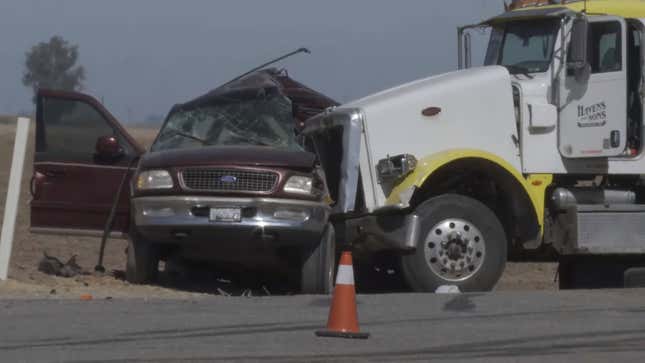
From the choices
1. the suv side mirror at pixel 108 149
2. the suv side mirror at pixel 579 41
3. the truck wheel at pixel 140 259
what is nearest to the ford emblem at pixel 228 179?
the truck wheel at pixel 140 259

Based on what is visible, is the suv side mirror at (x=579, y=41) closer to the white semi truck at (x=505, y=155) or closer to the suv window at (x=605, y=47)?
the white semi truck at (x=505, y=155)

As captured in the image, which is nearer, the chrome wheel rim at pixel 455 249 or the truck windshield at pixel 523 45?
the chrome wheel rim at pixel 455 249

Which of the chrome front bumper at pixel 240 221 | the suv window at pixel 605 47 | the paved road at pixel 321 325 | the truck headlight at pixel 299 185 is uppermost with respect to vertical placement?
the suv window at pixel 605 47

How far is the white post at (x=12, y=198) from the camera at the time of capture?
41.0 feet

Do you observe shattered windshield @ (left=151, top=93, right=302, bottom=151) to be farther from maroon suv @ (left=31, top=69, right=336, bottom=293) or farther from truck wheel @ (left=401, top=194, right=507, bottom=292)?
truck wheel @ (left=401, top=194, right=507, bottom=292)

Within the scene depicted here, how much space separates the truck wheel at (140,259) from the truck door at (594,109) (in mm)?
4210

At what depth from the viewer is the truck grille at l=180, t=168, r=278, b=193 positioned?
12.2 m

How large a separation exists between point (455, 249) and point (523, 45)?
2.48 m

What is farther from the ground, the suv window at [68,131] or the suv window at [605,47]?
the suv window at [605,47]

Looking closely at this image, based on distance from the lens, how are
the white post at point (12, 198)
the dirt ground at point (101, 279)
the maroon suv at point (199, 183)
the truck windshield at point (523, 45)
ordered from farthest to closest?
the truck windshield at point (523, 45) < the white post at point (12, 198) < the dirt ground at point (101, 279) < the maroon suv at point (199, 183)

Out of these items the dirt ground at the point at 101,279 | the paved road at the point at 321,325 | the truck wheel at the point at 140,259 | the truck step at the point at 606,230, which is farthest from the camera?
the truck step at the point at 606,230

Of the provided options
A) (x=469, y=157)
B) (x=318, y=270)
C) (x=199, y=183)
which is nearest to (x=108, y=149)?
(x=199, y=183)

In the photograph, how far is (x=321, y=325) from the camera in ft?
31.8

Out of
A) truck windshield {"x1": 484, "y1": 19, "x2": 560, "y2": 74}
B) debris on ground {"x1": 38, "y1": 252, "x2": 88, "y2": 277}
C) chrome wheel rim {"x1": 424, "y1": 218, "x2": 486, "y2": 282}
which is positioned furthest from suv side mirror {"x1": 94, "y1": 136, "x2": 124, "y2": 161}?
truck windshield {"x1": 484, "y1": 19, "x2": 560, "y2": 74}
